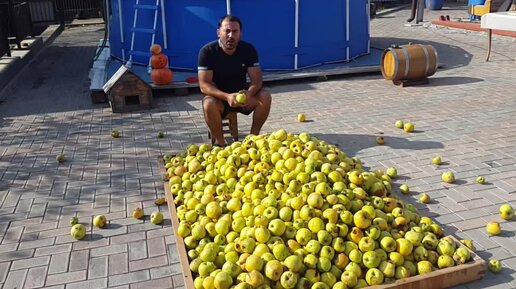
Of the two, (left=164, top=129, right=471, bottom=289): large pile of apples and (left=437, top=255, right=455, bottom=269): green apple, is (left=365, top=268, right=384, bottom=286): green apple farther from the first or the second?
(left=437, top=255, right=455, bottom=269): green apple

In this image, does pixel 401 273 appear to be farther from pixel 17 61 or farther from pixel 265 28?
pixel 17 61

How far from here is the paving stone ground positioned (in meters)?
3.82

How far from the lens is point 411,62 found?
9.25 m

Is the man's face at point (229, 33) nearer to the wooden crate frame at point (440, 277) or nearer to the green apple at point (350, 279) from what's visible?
the wooden crate frame at point (440, 277)

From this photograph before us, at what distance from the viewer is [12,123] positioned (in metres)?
7.80

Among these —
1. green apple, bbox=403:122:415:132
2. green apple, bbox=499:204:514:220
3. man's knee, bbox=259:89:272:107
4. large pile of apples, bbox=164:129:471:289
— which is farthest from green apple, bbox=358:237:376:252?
green apple, bbox=403:122:415:132

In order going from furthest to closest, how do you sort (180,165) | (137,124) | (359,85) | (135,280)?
1. (359,85)
2. (137,124)
3. (180,165)
4. (135,280)

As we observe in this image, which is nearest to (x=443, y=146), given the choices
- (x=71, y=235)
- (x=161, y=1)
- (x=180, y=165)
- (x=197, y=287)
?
(x=180, y=165)

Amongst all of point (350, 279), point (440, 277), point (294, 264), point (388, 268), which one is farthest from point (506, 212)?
point (294, 264)

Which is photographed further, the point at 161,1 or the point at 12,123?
the point at 161,1

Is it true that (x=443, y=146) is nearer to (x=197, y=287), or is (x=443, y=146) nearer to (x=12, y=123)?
(x=197, y=287)

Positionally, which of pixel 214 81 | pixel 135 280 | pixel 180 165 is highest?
pixel 214 81

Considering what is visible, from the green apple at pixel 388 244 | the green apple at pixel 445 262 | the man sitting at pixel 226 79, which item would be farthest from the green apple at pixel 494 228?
the man sitting at pixel 226 79

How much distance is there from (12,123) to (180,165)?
168 inches
